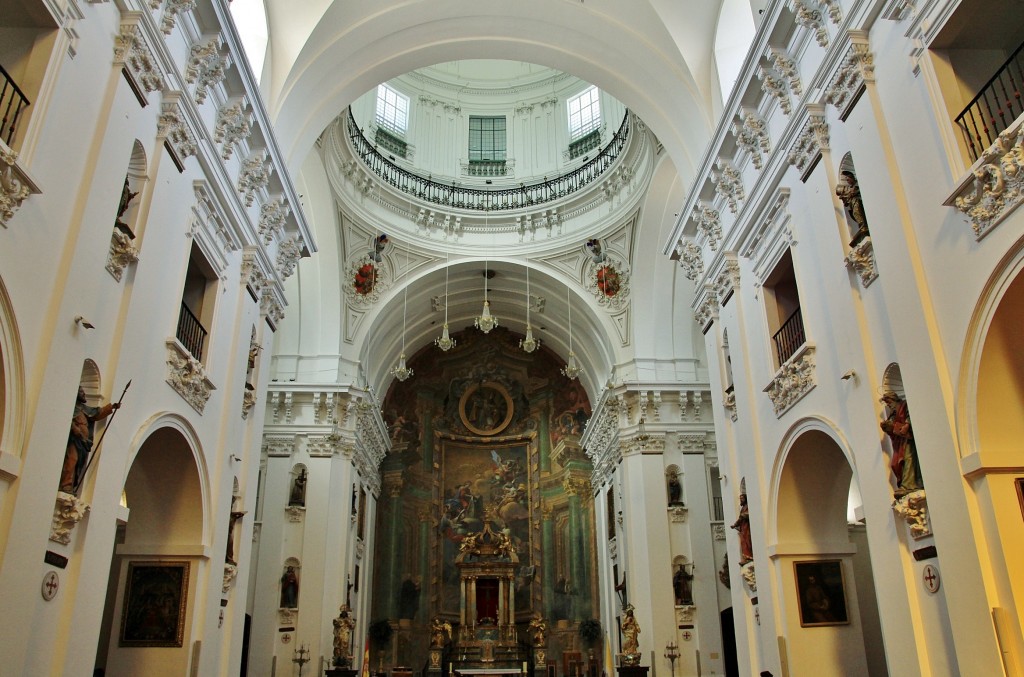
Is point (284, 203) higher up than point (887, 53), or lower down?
higher up

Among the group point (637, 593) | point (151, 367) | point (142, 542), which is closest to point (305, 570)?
point (637, 593)

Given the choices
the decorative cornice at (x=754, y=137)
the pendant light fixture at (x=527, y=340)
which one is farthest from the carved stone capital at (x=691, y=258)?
the pendant light fixture at (x=527, y=340)

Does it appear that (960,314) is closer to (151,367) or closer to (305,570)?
(151,367)

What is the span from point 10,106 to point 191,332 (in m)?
4.70

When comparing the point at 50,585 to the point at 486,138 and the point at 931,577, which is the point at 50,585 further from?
the point at 486,138

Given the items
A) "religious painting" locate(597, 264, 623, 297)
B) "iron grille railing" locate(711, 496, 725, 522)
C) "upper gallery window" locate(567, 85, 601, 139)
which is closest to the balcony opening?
"iron grille railing" locate(711, 496, 725, 522)

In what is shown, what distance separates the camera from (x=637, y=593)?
19.0 m

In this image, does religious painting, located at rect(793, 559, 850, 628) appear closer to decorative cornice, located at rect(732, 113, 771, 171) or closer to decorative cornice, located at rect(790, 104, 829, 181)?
decorative cornice, located at rect(790, 104, 829, 181)

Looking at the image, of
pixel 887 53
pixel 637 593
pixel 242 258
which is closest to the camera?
pixel 887 53

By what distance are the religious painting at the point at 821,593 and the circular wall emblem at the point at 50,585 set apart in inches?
332

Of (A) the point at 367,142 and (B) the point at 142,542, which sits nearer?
(B) the point at 142,542

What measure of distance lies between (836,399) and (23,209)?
8276 millimetres

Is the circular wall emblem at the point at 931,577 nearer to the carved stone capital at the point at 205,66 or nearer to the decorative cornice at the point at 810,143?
the decorative cornice at the point at 810,143

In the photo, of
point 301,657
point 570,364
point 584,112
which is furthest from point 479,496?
point 584,112
